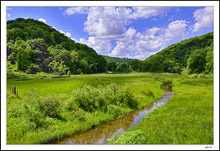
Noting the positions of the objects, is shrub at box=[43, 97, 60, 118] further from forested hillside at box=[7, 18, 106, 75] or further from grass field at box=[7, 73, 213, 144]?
forested hillside at box=[7, 18, 106, 75]

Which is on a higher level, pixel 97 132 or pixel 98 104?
pixel 98 104

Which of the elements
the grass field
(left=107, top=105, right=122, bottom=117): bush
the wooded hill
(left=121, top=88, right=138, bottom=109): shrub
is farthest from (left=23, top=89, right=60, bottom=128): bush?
(left=121, top=88, right=138, bottom=109): shrub

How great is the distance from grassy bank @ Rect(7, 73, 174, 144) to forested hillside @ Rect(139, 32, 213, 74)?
151 inches

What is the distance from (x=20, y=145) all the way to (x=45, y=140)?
40.5 inches

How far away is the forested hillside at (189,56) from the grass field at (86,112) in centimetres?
123

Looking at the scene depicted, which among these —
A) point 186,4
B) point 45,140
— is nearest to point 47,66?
point 45,140

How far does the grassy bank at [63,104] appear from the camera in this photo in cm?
688

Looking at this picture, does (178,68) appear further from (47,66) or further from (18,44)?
(18,44)

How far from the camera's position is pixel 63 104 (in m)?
9.38

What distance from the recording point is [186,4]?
6.57 meters

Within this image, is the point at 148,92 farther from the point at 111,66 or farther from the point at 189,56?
the point at 189,56

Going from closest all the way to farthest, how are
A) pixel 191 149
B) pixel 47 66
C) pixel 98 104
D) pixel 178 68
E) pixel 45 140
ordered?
pixel 191 149 → pixel 45 140 → pixel 47 66 → pixel 98 104 → pixel 178 68

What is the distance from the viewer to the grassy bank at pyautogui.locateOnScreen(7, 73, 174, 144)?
22.6ft

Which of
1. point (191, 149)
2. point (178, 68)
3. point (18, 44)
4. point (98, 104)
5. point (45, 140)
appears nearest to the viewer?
point (191, 149)
